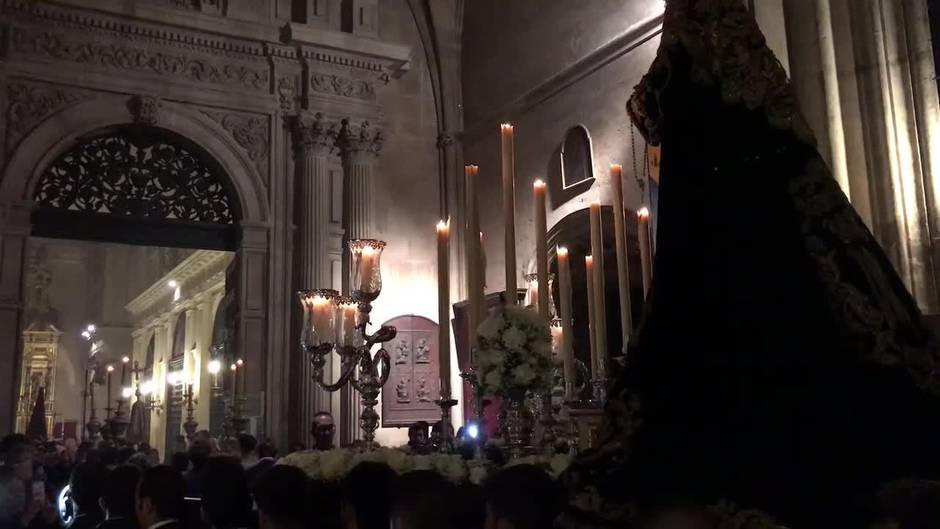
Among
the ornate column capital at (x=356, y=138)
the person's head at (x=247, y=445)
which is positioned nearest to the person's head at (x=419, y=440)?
the person's head at (x=247, y=445)

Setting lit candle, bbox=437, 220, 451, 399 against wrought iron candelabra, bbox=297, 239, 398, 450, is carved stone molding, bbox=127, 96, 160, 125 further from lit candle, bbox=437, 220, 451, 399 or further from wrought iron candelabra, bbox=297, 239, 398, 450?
lit candle, bbox=437, 220, 451, 399

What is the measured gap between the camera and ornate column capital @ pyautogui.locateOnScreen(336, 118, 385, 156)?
11.8 m

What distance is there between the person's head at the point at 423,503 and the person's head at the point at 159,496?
117cm

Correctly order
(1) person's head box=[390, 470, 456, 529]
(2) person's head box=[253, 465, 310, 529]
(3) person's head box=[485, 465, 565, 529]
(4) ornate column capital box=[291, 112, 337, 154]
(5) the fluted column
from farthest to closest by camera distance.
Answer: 1. (4) ornate column capital box=[291, 112, 337, 154]
2. (5) the fluted column
3. (2) person's head box=[253, 465, 310, 529]
4. (1) person's head box=[390, 470, 456, 529]
5. (3) person's head box=[485, 465, 565, 529]

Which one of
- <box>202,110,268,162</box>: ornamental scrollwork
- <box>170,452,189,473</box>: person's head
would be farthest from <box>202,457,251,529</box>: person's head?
<box>202,110,268,162</box>: ornamental scrollwork

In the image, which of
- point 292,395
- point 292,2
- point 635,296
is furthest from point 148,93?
point 635,296

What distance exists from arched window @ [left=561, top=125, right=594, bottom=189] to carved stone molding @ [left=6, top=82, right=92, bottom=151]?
6.16m

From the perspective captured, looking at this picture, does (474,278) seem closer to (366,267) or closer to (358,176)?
(366,267)

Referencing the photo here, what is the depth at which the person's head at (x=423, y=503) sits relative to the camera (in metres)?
2.70

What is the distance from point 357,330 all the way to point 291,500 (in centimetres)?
147

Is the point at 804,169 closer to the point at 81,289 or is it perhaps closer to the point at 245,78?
the point at 245,78

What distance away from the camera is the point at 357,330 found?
4422mm

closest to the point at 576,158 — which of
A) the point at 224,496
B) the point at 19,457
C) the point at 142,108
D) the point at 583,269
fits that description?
the point at 583,269

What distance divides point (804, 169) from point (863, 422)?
575mm
